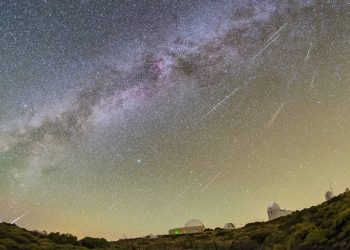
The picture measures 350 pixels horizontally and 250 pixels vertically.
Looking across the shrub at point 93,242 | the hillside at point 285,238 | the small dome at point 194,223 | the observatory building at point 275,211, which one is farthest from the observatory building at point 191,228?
the shrub at point 93,242

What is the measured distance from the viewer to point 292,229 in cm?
2650

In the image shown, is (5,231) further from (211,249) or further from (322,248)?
(322,248)

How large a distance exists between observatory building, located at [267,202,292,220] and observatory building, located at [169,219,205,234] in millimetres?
9338

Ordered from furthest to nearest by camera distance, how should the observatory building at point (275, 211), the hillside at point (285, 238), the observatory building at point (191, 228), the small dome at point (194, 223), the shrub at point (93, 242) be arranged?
the small dome at point (194, 223) → the observatory building at point (191, 228) → the observatory building at point (275, 211) → the shrub at point (93, 242) → the hillside at point (285, 238)

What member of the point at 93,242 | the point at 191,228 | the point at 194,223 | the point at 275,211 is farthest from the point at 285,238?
the point at 194,223

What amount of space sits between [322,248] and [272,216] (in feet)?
103

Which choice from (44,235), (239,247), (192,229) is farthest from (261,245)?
(192,229)

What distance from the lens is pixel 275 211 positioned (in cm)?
4859

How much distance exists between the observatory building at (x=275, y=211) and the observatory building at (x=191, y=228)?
934cm

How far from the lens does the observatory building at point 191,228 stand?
5300cm

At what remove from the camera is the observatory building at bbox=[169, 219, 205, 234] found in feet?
174

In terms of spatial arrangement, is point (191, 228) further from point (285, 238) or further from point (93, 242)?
point (285, 238)

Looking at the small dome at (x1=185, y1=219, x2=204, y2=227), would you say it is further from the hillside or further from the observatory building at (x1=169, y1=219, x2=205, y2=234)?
the hillside

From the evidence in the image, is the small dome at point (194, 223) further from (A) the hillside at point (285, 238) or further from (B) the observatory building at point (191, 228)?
(A) the hillside at point (285, 238)
